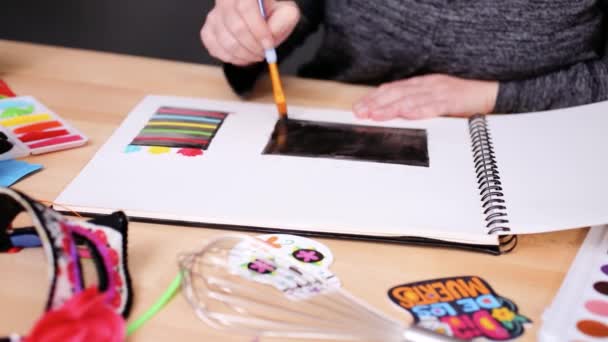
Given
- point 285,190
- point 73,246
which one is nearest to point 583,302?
point 285,190

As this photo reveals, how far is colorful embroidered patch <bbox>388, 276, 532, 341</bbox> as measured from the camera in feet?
1.55

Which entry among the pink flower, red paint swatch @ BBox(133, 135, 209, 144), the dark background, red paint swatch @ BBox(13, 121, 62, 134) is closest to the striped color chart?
red paint swatch @ BBox(133, 135, 209, 144)

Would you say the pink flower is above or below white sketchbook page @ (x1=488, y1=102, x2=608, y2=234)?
above

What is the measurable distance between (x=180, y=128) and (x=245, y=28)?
0.45ft

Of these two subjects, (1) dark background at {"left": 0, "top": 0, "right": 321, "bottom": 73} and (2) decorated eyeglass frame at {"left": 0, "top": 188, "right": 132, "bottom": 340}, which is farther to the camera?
(1) dark background at {"left": 0, "top": 0, "right": 321, "bottom": 73}

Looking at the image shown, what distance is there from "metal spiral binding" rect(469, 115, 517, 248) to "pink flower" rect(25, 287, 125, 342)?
32cm

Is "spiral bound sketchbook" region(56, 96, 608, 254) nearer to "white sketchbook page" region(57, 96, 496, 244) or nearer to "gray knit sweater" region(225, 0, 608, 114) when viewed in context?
"white sketchbook page" region(57, 96, 496, 244)

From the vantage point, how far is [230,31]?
75cm

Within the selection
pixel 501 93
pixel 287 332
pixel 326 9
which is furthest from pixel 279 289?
pixel 326 9

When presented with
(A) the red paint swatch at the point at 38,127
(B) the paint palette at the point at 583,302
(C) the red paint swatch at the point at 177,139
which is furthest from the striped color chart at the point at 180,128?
(B) the paint palette at the point at 583,302

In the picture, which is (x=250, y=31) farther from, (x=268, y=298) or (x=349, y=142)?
(x=268, y=298)

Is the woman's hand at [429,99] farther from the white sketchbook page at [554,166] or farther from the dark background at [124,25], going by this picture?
the dark background at [124,25]

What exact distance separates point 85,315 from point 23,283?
113 mm

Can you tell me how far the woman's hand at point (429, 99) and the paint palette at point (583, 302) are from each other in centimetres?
27
